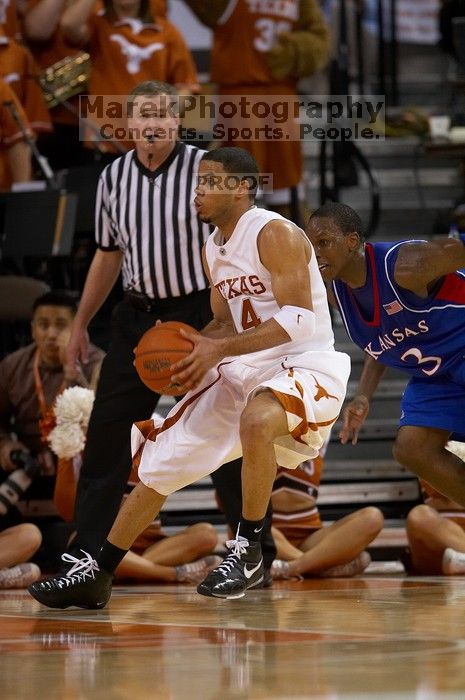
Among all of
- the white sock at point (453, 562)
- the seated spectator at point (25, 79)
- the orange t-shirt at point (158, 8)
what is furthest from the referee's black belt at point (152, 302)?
the orange t-shirt at point (158, 8)

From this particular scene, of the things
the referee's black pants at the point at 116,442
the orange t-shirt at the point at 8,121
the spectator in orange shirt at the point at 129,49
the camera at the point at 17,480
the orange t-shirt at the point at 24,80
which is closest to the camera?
the referee's black pants at the point at 116,442

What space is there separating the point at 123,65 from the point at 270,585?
352 centimetres

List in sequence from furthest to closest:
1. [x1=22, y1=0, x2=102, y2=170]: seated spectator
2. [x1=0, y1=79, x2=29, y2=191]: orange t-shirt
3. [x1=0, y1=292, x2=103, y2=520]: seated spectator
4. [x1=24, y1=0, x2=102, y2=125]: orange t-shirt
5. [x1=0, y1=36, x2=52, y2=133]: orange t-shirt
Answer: [x1=24, y1=0, x2=102, y2=125]: orange t-shirt < [x1=22, y1=0, x2=102, y2=170]: seated spectator < [x1=0, y1=36, x2=52, y2=133]: orange t-shirt < [x1=0, y1=79, x2=29, y2=191]: orange t-shirt < [x1=0, y1=292, x2=103, y2=520]: seated spectator

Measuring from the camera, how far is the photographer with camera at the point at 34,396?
19.2 ft

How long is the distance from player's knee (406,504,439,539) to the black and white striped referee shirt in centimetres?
141

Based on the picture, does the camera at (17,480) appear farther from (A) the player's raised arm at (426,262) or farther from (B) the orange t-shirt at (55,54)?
(B) the orange t-shirt at (55,54)

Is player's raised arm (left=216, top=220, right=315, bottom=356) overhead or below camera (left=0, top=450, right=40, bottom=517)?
overhead

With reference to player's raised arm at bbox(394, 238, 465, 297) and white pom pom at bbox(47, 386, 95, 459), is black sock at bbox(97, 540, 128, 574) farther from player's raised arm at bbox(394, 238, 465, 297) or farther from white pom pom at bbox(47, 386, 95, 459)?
white pom pom at bbox(47, 386, 95, 459)

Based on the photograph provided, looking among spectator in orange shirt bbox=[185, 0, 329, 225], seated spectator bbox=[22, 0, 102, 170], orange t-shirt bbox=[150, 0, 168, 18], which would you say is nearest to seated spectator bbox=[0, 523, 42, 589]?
seated spectator bbox=[22, 0, 102, 170]

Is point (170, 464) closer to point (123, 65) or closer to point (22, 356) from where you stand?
point (22, 356)

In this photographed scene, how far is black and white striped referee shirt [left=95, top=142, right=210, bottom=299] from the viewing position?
496 cm

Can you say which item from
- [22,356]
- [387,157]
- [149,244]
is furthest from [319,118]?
[149,244]

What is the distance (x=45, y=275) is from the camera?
7.30 m

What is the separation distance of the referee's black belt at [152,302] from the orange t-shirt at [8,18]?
3029mm
